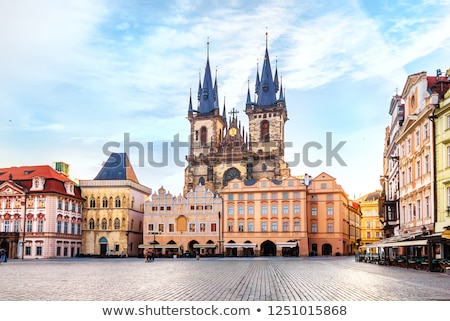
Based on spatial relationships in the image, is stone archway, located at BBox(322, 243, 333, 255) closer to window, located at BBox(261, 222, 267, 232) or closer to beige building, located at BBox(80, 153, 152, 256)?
window, located at BBox(261, 222, 267, 232)

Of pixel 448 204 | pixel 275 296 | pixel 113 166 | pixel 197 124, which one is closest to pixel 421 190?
pixel 448 204

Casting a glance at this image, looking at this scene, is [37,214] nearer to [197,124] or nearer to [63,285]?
[197,124]

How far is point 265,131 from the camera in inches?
3878

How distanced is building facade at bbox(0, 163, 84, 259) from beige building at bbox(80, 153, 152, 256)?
14.0 ft

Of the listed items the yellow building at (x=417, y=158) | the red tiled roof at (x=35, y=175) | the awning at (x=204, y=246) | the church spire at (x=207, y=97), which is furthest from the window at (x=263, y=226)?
the yellow building at (x=417, y=158)

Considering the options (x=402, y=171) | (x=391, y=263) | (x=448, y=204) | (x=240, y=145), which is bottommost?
(x=391, y=263)

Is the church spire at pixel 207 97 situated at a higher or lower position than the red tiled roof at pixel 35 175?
higher

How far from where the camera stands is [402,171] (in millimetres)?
45031

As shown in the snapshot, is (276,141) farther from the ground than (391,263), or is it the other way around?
(276,141)

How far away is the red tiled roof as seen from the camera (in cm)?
7444

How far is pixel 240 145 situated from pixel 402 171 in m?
53.0

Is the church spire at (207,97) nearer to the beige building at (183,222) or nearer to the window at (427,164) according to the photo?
the beige building at (183,222)

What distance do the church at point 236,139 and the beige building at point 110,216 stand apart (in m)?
15.6

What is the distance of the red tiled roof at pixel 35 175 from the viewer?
2931 inches
